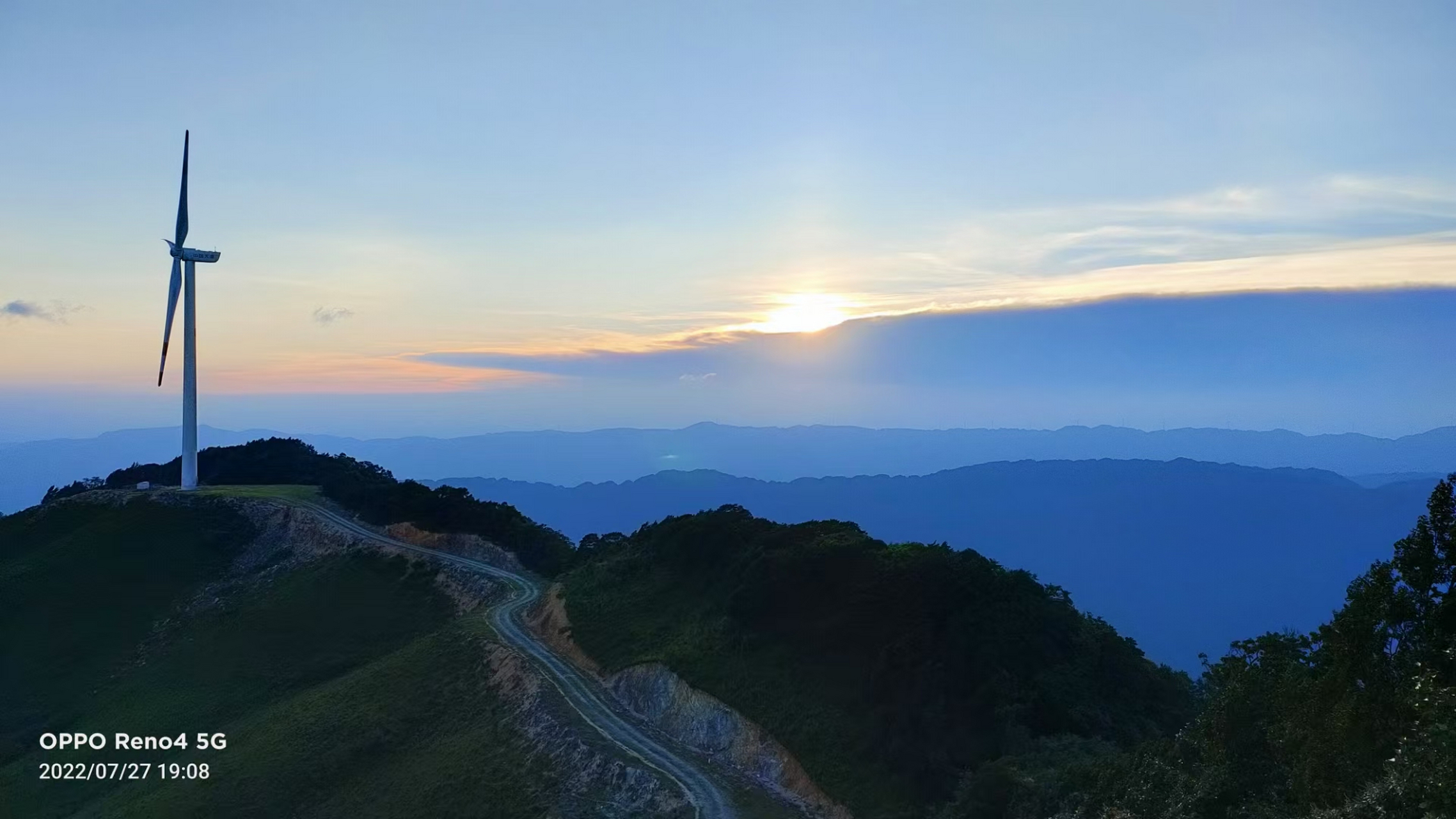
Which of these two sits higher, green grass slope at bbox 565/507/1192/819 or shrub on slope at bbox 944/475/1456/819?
shrub on slope at bbox 944/475/1456/819

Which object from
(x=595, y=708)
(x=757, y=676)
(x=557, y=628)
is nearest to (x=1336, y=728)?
(x=757, y=676)

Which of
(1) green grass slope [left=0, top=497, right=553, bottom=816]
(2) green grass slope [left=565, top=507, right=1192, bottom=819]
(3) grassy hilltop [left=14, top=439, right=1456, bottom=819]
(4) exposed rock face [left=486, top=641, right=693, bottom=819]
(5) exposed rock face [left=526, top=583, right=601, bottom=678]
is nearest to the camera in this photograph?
(3) grassy hilltop [left=14, top=439, right=1456, bottom=819]

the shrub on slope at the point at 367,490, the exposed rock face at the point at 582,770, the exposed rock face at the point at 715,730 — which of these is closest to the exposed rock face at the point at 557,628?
the exposed rock face at the point at 715,730

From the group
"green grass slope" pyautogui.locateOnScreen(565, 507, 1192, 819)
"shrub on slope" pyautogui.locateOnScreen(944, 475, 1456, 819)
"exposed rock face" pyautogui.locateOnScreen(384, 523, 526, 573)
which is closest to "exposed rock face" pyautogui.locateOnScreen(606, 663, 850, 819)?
"green grass slope" pyautogui.locateOnScreen(565, 507, 1192, 819)

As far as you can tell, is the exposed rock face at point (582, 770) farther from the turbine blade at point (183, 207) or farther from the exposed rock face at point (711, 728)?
the turbine blade at point (183, 207)

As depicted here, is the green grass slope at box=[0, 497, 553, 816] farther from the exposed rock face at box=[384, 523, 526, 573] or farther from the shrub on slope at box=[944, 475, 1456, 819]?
the shrub on slope at box=[944, 475, 1456, 819]

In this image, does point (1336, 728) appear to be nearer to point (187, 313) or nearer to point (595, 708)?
point (595, 708)
